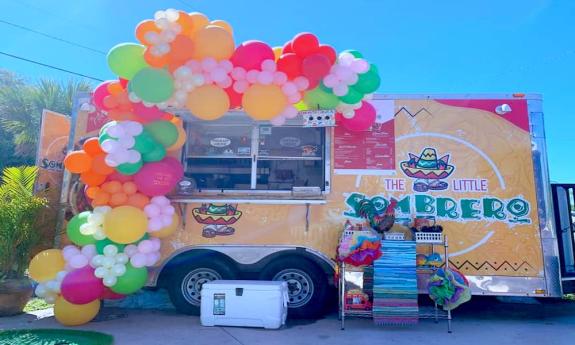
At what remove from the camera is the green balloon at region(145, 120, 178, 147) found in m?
5.36

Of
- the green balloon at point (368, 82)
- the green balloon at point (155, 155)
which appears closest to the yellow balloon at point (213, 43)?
the green balloon at point (155, 155)

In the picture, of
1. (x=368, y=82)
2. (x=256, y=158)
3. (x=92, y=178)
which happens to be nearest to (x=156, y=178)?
(x=92, y=178)

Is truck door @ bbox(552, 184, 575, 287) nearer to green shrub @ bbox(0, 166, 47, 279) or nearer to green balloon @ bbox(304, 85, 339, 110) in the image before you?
green balloon @ bbox(304, 85, 339, 110)

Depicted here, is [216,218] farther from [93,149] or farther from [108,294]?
[93,149]

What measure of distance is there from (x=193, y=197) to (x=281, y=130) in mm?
1569

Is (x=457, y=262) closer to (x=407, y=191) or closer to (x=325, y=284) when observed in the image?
(x=407, y=191)

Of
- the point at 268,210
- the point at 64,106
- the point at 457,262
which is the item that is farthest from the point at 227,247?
the point at 64,106

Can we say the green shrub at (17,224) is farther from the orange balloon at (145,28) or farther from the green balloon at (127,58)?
the orange balloon at (145,28)

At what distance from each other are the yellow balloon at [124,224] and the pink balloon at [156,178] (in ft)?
1.03

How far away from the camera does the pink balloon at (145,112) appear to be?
5.27m

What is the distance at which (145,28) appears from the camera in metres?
4.96

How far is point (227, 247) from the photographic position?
554 centimetres

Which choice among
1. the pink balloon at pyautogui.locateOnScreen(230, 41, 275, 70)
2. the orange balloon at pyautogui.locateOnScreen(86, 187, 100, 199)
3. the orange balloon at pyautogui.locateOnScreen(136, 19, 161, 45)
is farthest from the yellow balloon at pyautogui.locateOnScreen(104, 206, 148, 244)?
the pink balloon at pyautogui.locateOnScreen(230, 41, 275, 70)

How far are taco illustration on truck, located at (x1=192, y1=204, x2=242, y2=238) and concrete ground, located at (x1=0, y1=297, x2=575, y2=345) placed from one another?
1167 millimetres
